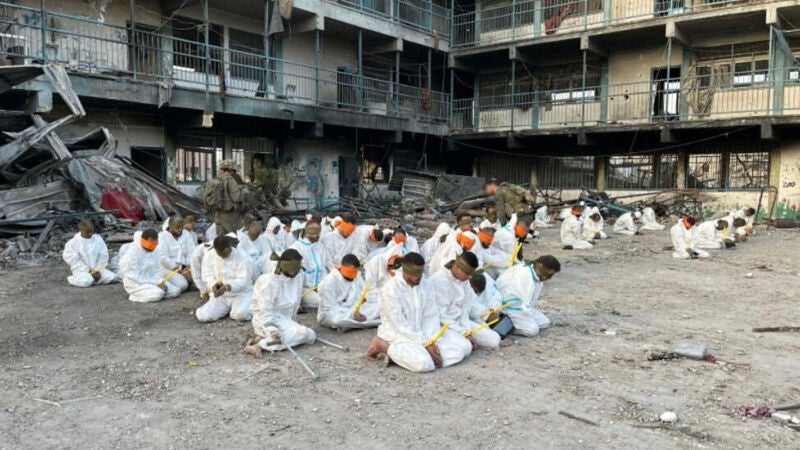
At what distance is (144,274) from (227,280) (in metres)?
1.86

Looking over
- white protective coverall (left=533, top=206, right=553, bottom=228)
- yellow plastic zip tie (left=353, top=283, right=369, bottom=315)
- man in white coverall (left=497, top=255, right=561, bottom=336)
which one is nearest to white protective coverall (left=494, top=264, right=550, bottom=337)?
man in white coverall (left=497, top=255, right=561, bottom=336)

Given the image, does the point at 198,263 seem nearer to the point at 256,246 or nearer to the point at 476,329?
the point at 256,246

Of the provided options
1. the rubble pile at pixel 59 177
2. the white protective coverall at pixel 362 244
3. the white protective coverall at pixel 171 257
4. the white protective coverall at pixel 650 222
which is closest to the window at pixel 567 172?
the white protective coverall at pixel 650 222

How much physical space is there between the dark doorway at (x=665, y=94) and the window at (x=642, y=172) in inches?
59.4

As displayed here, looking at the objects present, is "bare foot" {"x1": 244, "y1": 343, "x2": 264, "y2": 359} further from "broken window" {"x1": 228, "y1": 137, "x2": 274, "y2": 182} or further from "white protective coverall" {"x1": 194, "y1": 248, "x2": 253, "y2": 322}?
"broken window" {"x1": 228, "y1": 137, "x2": 274, "y2": 182}

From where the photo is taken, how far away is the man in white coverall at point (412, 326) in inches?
211

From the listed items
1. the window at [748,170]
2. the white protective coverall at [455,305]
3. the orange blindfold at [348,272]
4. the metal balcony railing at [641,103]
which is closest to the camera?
the white protective coverall at [455,305]

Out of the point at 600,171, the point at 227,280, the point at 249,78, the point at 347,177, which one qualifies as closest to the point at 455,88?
the point at 600,171

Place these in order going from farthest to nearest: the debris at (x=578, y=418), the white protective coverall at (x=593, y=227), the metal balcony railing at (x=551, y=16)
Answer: the metal balcony railing at (x=551, y=16), the white protective coverall at (x=593, y=227), the debris at (x=578, y=418)

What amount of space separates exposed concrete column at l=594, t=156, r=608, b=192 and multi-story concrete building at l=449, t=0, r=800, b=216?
2.0 inches

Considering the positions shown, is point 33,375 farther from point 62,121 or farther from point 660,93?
point 660,93

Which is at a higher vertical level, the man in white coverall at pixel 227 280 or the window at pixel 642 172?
the window at pixel 642 172

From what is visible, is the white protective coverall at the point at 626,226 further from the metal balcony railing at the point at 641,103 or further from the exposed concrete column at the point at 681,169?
the exposed concrete column at the point at 681,169

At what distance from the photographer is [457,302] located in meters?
6.06
